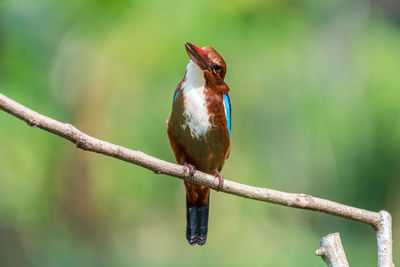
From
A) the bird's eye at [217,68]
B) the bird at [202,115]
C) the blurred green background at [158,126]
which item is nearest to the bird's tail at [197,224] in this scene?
the bird at [202,115]

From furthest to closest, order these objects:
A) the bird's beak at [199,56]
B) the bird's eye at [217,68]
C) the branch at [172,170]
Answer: the bird's eye at [217,68] < the bird's beak at [199,56] < the branch at [172,170]

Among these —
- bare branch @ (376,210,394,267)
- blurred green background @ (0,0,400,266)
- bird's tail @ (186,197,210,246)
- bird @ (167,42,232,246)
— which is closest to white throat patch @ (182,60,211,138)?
bird @ (167,42,232,246)

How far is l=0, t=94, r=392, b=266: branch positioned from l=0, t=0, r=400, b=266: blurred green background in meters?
2.35

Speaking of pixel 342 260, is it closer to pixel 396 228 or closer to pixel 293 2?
pixel 396 228

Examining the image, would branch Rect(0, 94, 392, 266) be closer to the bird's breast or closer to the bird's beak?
the bird's breast

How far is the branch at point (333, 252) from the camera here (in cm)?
191

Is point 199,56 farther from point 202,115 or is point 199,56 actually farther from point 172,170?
point 172,170

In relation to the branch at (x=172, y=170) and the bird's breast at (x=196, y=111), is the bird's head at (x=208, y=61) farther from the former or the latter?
the branch at (x=172, y=170)

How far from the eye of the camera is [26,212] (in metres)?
5.07

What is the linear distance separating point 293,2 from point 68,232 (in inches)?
127

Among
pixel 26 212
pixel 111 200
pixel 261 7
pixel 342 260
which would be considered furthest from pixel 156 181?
pixel 342 260

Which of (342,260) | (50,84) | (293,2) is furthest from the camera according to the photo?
(293,2)

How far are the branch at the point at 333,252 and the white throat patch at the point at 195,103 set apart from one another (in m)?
1.01

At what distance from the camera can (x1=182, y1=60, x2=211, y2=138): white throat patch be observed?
2.76 meters
